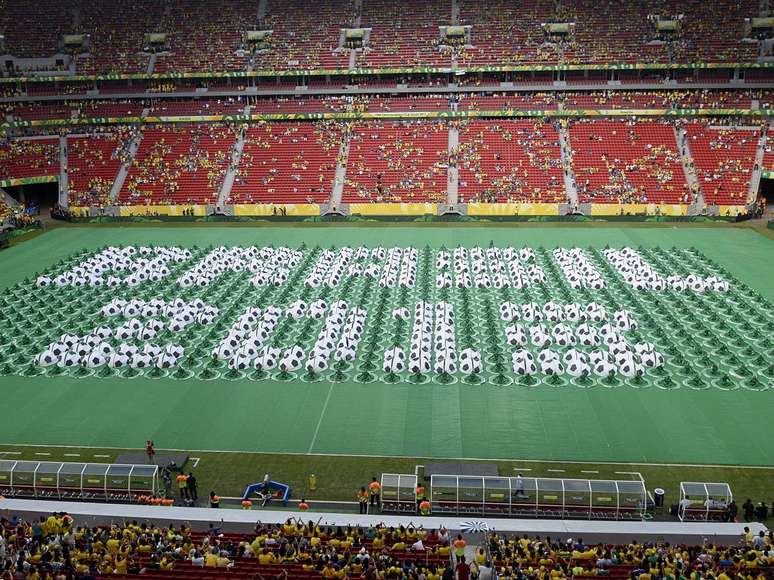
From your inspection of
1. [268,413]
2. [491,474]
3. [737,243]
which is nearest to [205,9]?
[737,243]

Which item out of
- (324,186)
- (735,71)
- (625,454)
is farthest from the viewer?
(735,71)

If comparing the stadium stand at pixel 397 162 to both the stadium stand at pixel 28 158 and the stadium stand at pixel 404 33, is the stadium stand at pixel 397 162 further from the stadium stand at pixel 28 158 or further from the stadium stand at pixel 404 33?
the stadium stand at pixel 28 158

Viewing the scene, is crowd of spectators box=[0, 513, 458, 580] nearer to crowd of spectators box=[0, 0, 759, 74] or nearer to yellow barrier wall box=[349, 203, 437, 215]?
yellow barrier wall box=[349, 203, 437, 215]

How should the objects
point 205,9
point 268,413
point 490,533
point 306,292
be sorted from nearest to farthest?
1. point 490,533
2. point 268,413
3. point 306,292
4. point 205,9

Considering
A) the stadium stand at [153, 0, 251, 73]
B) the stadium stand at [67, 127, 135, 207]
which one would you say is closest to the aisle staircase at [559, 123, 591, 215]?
the stadium stand at [153, 0, 251, 73]

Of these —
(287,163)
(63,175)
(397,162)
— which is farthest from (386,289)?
(63,175)

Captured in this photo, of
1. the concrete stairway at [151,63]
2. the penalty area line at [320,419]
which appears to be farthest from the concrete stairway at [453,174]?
the penalty area line at [320,419]

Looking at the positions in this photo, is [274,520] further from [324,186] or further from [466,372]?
[324,186]
